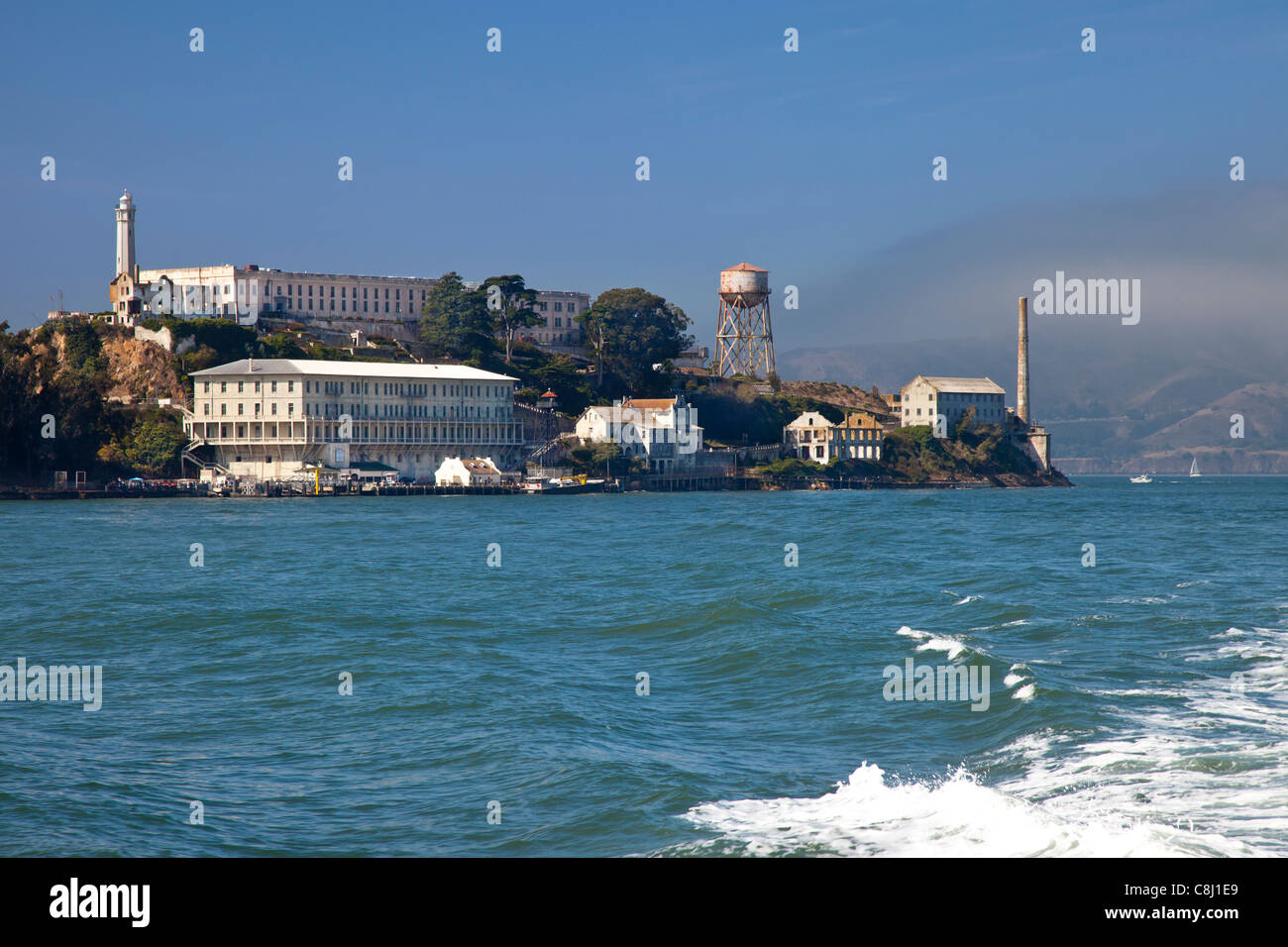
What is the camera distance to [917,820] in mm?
14250

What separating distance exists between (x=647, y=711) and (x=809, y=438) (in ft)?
416

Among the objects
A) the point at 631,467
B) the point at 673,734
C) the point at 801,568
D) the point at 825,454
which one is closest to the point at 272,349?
the point at 631,467

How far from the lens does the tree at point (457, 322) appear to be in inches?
5443

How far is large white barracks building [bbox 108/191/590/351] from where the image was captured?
431 feet

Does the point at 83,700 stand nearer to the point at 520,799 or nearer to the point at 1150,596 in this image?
the point at 520,799

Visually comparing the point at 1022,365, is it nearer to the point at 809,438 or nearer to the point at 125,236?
the point at 809,438

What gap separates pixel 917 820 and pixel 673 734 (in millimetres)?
5591

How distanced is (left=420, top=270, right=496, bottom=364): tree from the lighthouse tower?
30760 mm

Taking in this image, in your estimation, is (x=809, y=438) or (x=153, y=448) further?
(x=809, y=438)

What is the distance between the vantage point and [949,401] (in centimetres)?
16100

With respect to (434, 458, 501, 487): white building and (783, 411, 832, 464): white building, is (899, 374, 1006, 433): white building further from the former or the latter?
(434, 458, 501, 487): white building

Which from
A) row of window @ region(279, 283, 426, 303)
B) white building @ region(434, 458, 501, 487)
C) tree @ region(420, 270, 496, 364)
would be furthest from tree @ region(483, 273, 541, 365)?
white building @ region(434, 458, 501, 487)

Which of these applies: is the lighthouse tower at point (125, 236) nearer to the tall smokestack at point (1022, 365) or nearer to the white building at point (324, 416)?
the white building at point (324, 416)

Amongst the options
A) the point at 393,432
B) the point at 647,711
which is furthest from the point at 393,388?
the point at 647,711
